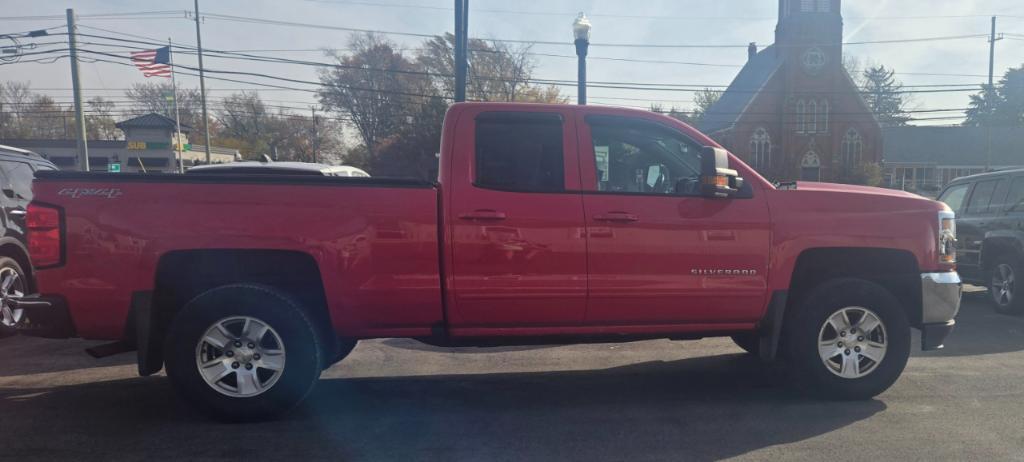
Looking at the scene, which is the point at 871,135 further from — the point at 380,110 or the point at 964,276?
the point at 964,276

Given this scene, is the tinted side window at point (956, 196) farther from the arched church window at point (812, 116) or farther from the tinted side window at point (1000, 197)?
the arched church window at point (812, 116)

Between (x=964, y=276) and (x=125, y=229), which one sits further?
(x=964, y=276)

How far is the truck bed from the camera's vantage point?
12.8ft

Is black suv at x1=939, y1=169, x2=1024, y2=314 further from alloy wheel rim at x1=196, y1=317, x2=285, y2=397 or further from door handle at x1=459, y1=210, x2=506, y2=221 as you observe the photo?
alloy wheel rim at x1=196, y1=317, x2=285, y2=397

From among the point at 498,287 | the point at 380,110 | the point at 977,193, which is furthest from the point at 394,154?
the point at 498,287

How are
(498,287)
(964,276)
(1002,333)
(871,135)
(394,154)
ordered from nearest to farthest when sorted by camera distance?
(498,287) < (1002,333) < (964,276) < (394,154) < (871,135)

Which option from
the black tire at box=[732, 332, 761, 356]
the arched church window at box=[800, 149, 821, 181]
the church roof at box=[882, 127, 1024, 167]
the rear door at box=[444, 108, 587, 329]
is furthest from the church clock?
the rear door at box=[444, 108, 587, 329]

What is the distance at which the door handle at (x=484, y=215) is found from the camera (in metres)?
4.12

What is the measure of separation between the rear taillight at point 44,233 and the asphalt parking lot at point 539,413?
1.16 m

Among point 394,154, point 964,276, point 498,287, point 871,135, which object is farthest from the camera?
point 871,135

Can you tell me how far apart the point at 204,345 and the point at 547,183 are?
2572 millimetres

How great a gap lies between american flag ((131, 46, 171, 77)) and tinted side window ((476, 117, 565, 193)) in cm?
2223

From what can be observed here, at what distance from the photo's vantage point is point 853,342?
14.9 ft

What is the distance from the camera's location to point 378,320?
4.21 meters
